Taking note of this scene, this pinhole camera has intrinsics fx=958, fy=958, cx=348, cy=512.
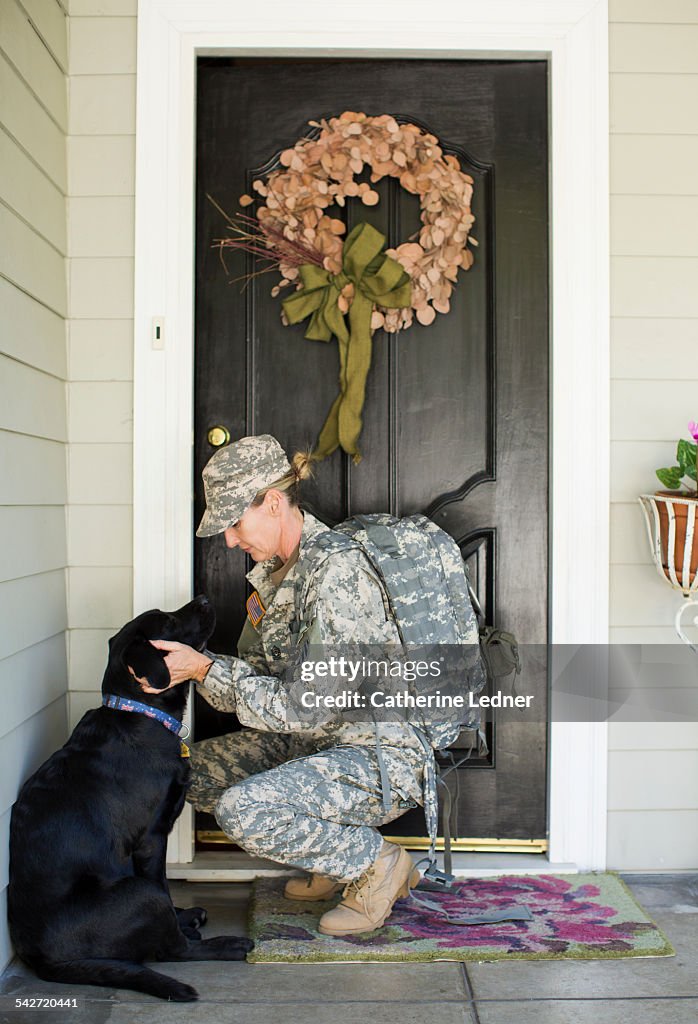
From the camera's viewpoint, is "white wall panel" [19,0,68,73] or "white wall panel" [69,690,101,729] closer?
"white wall panel" [19,0,68,73]

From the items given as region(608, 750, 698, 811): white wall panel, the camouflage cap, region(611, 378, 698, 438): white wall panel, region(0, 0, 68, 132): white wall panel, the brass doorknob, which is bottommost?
region(608, 750, 698, 811): white wall panel

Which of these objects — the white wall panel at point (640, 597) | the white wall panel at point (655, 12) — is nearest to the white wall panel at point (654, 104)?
the white wall panel at point (655, 12)

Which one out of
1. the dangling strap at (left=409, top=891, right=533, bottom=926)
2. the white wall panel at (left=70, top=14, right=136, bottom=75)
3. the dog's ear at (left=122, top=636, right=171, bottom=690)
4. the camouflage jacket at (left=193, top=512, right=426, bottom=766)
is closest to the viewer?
the dog's ear at (left=122, top=636, right=171, bottom=690)

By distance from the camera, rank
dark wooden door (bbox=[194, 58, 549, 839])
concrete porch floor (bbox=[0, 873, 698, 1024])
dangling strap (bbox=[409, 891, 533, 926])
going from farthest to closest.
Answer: dark wooden door (bbox=[194, 58, 549, 839])
dangling strap (bbox=[409, 891, 533, 926])
concrete porch floor (bbox=[0, 873, 698, 1024])

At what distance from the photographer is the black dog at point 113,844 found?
2.03 metres

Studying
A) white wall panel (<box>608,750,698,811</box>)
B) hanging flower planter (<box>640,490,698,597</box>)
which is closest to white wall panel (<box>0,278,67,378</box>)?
hanging flower planter (<box>640,490,698,597</box>)

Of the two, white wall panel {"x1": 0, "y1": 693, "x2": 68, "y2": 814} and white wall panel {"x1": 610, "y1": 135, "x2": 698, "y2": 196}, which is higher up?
white wall panel {"x1": 610, "y1": 135, "x2": 698, "y2": 196}

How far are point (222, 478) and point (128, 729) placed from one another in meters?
0.64

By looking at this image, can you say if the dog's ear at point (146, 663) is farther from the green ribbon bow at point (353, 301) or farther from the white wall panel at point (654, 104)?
the white wall panel at point (654, 104)

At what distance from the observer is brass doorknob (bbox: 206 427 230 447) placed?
2793mm

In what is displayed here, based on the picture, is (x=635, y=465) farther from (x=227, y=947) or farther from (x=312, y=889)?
(x=227, y=947)

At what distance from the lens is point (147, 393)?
2.71 meters

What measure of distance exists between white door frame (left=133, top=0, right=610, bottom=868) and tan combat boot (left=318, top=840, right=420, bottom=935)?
0.61 metres

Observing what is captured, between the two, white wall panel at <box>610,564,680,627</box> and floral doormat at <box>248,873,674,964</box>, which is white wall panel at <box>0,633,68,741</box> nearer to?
floral doormat at <box>248,873,674,964</box>
